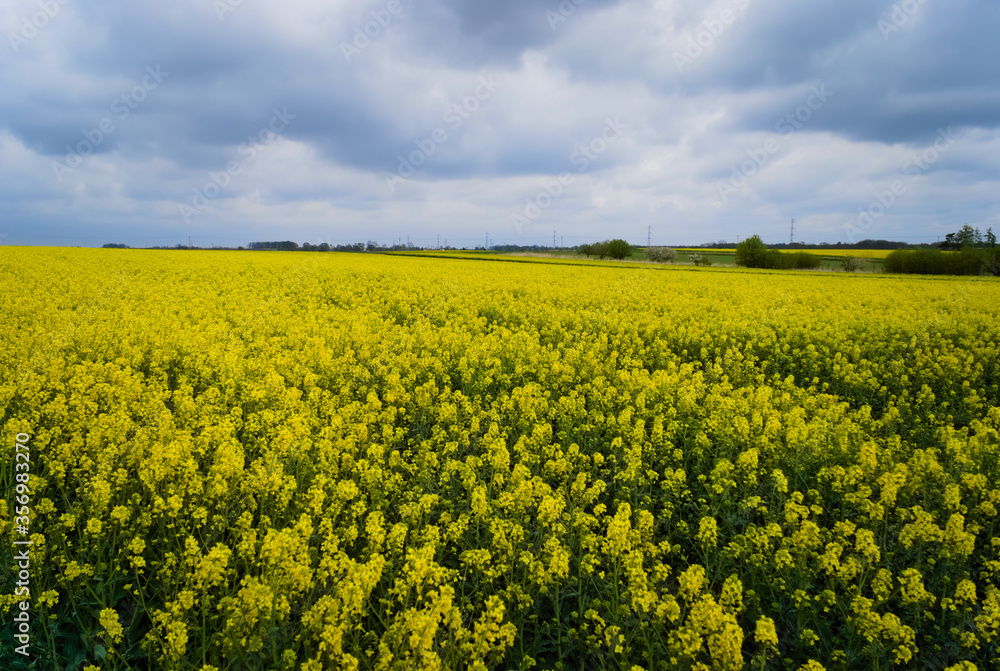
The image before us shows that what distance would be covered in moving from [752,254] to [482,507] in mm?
69221

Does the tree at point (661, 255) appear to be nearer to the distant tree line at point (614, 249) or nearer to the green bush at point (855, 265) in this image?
the distant tree line at point (614, 249)

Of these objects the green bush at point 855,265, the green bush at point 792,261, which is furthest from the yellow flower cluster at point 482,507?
the green bush at point 792,261

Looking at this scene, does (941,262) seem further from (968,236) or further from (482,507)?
(482,507)

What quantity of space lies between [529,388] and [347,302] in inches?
412

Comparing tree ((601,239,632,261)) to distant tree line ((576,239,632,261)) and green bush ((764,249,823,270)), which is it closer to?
distant tree line ((576,239,632,261))

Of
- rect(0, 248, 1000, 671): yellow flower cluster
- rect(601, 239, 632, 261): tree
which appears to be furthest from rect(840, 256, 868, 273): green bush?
rect(0, 248, 1000, 671): yellow flower cluster

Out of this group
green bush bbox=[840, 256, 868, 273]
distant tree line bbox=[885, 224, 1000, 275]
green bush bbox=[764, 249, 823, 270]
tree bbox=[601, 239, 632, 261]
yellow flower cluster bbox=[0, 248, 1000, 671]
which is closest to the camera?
yellow flower cluster bbox=[0, 248, 1000, 671]

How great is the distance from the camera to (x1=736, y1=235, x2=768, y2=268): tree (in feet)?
207

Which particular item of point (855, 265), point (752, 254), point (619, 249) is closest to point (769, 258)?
point (752, 254)

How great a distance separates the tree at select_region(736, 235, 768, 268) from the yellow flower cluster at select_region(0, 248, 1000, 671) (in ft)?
192

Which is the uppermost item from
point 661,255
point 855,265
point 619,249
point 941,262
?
point 619,249

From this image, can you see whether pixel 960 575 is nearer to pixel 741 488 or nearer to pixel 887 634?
pixel 887 634

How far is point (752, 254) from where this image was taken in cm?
6444

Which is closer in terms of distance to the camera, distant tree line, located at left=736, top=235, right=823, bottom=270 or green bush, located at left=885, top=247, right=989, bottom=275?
green bush, located at left=885, top=247, right=989, bottom=275
